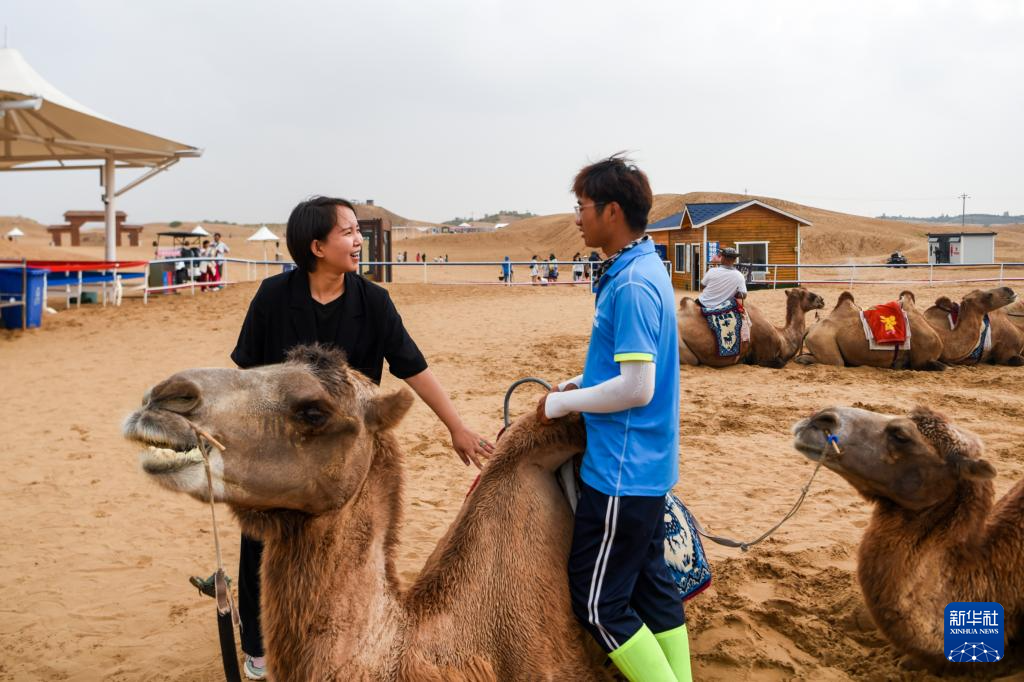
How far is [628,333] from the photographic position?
2484 mm

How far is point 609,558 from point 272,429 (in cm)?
114

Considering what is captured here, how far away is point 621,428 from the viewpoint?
260cm

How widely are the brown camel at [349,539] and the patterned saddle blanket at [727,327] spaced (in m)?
9.08

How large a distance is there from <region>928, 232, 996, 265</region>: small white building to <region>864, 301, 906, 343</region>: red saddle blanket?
30966 mm

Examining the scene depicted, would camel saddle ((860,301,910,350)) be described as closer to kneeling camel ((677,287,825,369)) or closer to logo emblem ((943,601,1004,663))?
kneeling camel ((677,287,825,369))

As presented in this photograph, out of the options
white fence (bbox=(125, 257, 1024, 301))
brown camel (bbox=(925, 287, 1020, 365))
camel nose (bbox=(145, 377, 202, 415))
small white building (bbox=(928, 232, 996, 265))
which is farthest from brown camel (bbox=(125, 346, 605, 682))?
small white building (bbox=(928, 232, 996, 265))

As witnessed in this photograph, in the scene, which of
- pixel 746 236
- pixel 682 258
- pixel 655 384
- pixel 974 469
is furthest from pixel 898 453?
pixel 682 258

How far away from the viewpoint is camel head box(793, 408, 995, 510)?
3.52 meters

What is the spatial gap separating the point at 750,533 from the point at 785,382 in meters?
5.83

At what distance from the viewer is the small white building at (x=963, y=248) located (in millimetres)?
38531

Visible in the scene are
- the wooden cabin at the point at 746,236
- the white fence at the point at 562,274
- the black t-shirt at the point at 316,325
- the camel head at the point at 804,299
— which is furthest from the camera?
the wooden cabin at the point at 746,236

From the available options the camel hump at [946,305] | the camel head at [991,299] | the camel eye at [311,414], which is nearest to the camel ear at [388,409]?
the camel eye at [311,414]

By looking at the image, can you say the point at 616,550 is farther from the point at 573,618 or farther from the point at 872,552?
the point at 872,552

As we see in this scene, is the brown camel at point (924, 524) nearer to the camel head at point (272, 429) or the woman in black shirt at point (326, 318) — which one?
the woman in black shirt at point (326, 318)
